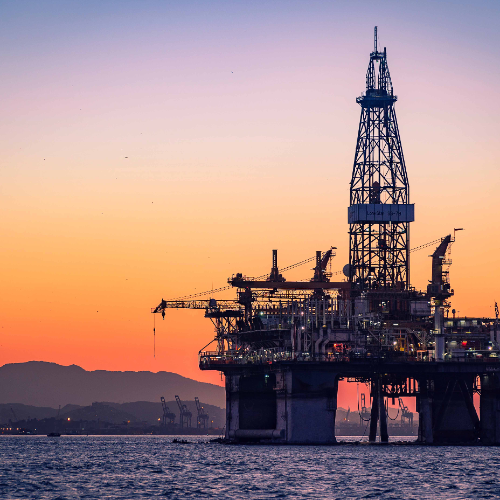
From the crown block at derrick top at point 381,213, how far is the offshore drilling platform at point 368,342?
0.17 meters

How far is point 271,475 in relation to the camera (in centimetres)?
10394

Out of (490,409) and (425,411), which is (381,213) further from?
(490,409)

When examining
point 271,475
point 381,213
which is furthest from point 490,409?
point 271,475

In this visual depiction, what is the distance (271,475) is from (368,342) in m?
49.5

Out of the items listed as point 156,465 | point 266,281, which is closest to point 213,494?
point 156,465

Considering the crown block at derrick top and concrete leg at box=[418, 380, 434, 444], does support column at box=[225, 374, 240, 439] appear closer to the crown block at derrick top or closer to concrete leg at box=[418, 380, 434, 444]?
concrete leg at box=[418, 380, 434, 444]

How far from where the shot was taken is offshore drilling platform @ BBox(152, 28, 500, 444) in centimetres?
14338

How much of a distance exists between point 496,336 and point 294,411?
107 feet

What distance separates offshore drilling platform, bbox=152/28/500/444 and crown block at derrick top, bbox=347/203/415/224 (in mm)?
173

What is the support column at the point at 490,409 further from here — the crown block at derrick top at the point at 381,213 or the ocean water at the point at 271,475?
the crown block at derrick top at the point at 381,213

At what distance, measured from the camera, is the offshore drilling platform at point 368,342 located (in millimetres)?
143375

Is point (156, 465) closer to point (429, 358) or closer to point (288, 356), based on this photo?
point (288, 356)

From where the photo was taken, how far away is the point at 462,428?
15425cm

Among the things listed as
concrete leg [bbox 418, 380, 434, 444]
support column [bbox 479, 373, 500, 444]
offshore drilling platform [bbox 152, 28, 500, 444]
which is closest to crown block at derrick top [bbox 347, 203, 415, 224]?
offshore drilling platform [bbox 152, 28, 500, 444]
